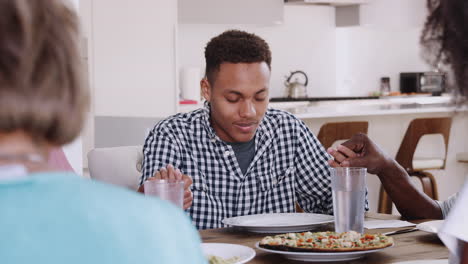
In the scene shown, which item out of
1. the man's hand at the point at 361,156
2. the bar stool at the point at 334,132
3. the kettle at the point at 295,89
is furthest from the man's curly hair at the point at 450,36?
the kettle at the point at 295,89

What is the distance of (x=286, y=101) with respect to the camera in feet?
21.9

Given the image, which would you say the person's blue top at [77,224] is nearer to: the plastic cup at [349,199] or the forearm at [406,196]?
the plastic cup at [349,199]

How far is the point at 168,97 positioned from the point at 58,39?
447 centimetres

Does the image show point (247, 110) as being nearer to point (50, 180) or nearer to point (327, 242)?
point (327, 242)

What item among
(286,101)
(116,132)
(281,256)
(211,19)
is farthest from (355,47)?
(281,256)

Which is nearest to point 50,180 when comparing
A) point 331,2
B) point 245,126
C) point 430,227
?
point 430,227

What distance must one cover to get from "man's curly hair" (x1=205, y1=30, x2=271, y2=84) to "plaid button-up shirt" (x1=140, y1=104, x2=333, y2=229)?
15cm

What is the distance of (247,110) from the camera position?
2088 mm

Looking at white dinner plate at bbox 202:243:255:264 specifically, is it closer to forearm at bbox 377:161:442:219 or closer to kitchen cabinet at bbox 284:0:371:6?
forearm at bbox 377:161:442:219

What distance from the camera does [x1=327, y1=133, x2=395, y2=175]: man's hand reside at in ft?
6.28

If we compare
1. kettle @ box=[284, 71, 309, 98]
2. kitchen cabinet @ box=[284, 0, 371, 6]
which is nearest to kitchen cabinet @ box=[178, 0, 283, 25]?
kitchen cabinet @ box=[284, 0, 371, 6]

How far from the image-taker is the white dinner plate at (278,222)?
165cm

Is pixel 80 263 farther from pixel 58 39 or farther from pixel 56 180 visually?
pixel 58 39

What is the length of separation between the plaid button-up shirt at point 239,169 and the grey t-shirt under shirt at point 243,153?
2cm
